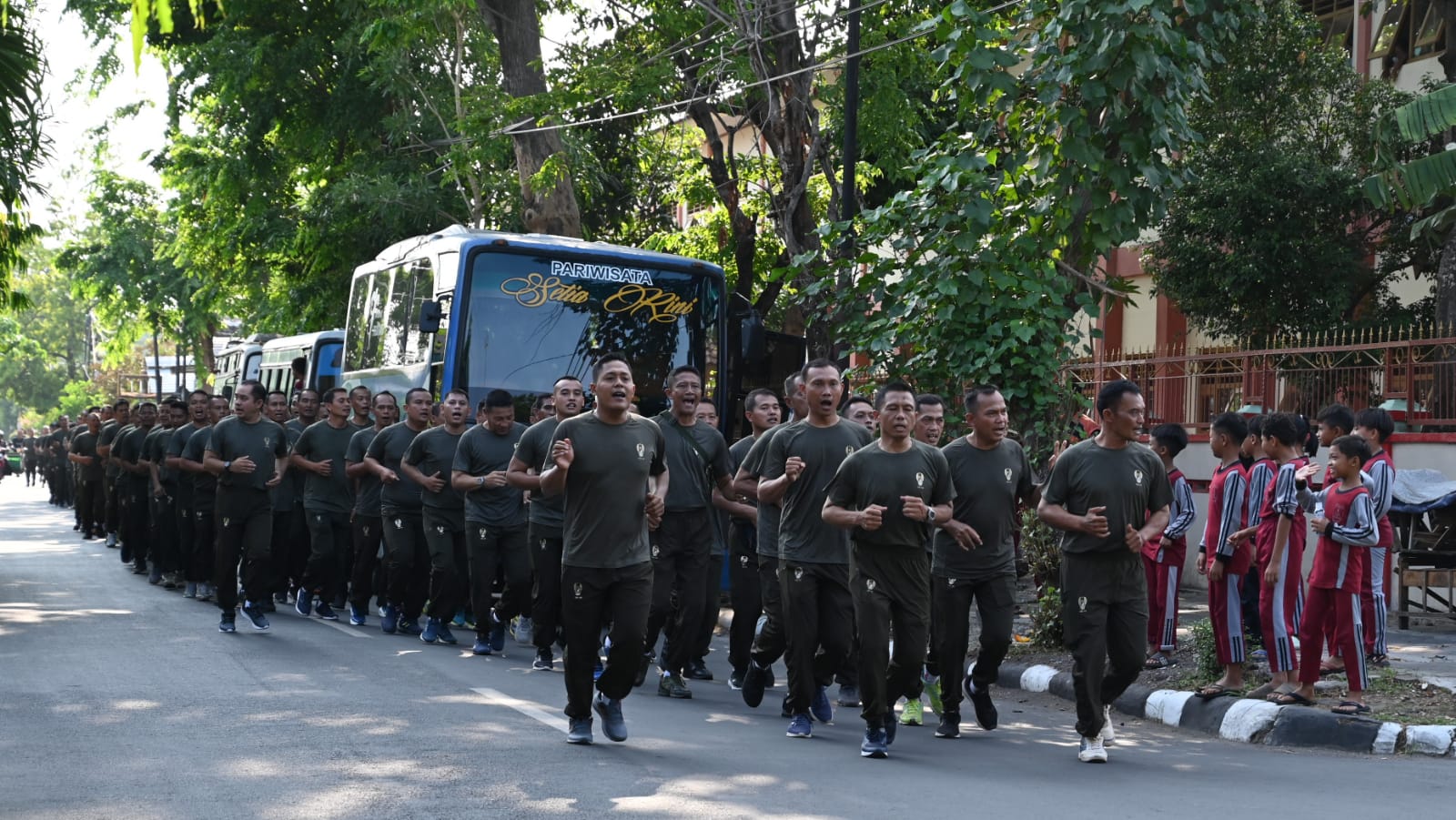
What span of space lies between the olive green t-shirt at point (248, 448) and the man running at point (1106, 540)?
24.3 ft

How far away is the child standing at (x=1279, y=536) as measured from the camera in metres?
9.23

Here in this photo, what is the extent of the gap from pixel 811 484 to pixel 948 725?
1480 millimetres

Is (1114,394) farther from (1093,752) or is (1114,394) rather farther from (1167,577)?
(1167,577)

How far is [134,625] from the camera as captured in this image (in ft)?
43.2

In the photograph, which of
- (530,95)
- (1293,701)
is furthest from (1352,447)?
(530,95)

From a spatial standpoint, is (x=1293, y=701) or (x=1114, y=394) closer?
(x=1114, y=394)

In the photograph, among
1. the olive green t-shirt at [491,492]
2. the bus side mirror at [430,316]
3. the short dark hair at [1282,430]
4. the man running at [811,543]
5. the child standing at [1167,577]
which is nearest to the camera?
the man running at [811,543]

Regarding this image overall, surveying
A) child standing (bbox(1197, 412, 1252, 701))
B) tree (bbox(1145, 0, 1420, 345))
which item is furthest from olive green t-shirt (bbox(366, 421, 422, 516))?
tree (bbox(1145, 0, 1420, 345))

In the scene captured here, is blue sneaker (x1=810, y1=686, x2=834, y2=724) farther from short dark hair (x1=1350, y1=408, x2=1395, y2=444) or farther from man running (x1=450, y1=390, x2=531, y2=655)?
short dark hair (x1=1350, y1=408, x2=1395, y2=444)

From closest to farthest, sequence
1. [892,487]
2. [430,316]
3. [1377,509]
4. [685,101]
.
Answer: [892,487]
[1377,509]
[430,316]
[685,101]

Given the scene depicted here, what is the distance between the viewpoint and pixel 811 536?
854cm

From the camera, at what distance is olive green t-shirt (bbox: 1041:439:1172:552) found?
307 inches

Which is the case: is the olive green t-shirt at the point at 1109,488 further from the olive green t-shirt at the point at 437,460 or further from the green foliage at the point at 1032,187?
the olive green t-shirt at the point at 437,460

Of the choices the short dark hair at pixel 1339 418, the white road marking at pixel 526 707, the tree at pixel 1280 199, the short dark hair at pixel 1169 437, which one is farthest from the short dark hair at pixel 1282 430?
the tree at pixel 1280 199
